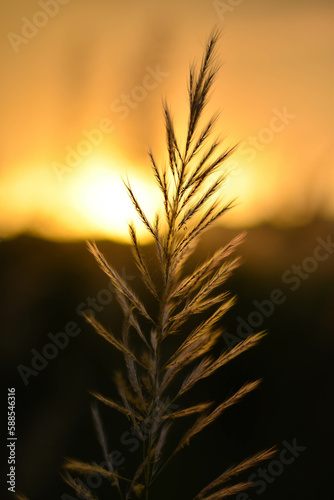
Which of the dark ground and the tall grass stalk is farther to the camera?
the dark ground

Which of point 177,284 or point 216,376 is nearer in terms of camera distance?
point 177,284

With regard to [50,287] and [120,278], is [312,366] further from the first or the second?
[120,278]

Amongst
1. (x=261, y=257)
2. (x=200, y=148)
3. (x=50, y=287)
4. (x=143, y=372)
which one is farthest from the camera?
(x=261, y=257)

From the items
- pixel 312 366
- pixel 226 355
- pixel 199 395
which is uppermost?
pixel 226 355

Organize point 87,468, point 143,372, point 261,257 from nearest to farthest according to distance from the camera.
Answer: point 87,468 → point 143,372 → point 261,257

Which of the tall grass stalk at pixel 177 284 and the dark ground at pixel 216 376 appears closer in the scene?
the tall grass stalk at pixel 177 284

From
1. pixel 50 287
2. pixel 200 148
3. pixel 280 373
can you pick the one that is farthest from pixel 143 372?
pixel 280 373

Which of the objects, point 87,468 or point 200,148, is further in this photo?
point 87,468

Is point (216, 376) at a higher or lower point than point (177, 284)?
lower
